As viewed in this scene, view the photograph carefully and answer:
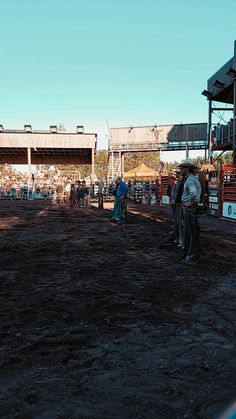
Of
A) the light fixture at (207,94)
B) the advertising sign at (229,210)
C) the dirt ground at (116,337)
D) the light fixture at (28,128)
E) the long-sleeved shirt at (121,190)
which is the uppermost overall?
the light fixture at (28,128)

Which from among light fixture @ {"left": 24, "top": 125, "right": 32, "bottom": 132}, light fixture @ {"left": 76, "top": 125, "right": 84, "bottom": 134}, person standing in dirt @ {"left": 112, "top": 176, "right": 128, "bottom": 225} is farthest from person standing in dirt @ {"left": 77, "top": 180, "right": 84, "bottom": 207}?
light fixture @ {"left": 24, "top": 125, "right": 32, "bottom": 132}

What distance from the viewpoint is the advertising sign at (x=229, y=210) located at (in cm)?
1440

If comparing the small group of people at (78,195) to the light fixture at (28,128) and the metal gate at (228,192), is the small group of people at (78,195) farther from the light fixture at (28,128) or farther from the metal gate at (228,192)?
the light fixture at (28,128)

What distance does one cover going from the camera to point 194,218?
24.0ft

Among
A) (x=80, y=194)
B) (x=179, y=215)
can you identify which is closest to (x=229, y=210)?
(x=179, y=215)

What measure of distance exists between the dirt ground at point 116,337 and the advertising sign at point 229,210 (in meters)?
7.20

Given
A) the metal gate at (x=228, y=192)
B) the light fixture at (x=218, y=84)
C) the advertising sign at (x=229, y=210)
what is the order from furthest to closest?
the light fixture at (x=218, y=84), the metal gate at (x=228, y=192), the advertising sign at (x=229, y=210)

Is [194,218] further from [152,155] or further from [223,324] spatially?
[152,155]

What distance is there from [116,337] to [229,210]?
1193cm

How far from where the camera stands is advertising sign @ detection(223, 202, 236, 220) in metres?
14.4

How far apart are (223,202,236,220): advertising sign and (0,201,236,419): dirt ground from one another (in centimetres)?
720

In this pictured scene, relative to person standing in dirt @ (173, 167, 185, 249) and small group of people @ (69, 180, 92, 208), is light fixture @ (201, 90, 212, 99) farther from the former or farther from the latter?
person standing in dirt @ (173, 167, 185, 249)

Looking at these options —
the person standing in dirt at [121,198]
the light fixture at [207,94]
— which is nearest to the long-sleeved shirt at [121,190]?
the person standing in dirt at [121,198]

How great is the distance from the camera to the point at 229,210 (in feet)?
48.7
